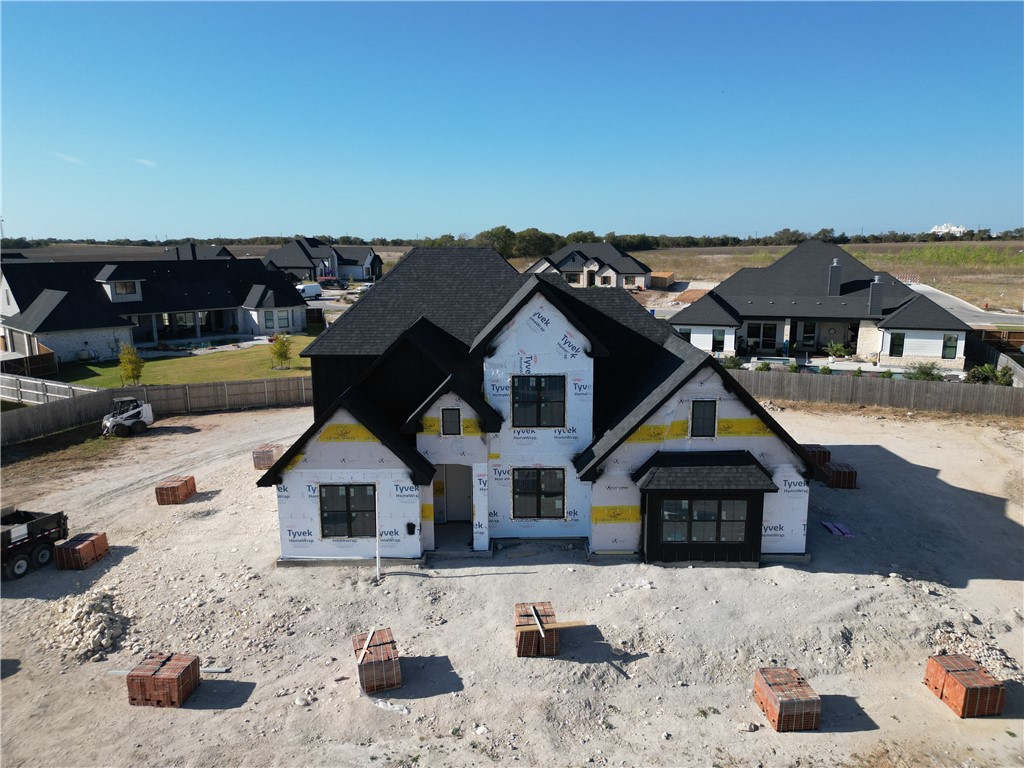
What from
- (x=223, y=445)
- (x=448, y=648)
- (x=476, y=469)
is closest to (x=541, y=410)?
(x=476, y=469)

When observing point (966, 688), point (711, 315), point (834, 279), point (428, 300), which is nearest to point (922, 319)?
point (834, 279)

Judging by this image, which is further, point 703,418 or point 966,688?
point 703,418

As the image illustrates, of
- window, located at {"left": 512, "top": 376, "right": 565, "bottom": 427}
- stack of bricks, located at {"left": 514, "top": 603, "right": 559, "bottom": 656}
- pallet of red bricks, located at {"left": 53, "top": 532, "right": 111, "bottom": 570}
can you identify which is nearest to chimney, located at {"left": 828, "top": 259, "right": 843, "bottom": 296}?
window, located at {"left": 512, "top": 376, "right": 565, "bottom": 427}

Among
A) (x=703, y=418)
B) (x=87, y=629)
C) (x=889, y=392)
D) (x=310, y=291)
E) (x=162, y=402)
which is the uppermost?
(x=310, y=291)

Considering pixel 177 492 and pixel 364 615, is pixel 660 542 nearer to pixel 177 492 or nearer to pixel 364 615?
pixel 364 615

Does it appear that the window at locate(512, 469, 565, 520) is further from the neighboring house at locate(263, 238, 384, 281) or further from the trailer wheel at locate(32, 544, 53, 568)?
the neighboring house at locate(263, 238, 384, 281)

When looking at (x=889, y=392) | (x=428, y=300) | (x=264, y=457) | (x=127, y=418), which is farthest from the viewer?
(x=889, y=392)

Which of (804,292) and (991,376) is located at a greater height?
(804,292)

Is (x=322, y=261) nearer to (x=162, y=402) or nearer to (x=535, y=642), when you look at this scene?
(x=162, y=402)
